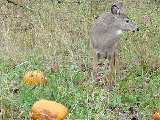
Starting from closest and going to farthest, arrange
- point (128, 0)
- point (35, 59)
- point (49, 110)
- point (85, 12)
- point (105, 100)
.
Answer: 1. point (49, 110)
2. point (105, 100)
3. point (35, 59)
4. point (85, 12)
5. point (128, 0)

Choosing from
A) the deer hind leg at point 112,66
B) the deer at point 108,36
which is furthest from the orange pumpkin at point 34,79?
the deer at point 108,36

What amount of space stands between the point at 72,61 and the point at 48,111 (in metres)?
2.24

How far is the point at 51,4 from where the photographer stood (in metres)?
11.5

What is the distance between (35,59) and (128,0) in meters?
5.99

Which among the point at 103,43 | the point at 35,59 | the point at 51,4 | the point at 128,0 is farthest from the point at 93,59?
the point at 128,0

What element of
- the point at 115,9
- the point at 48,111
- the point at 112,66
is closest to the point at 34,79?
the point at 48,111

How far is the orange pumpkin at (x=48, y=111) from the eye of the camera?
5156 mm

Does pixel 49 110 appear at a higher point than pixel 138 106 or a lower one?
higher

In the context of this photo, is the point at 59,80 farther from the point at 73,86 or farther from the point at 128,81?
the point at 128,81

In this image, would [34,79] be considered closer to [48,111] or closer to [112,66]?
[48,111]

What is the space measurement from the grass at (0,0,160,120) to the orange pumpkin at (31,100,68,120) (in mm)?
160

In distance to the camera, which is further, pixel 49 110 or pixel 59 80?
pixel 59 80

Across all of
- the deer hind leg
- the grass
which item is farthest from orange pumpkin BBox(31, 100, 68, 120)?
the deer hind leg

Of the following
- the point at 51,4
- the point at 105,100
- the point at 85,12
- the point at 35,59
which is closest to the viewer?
the point at 105,100
